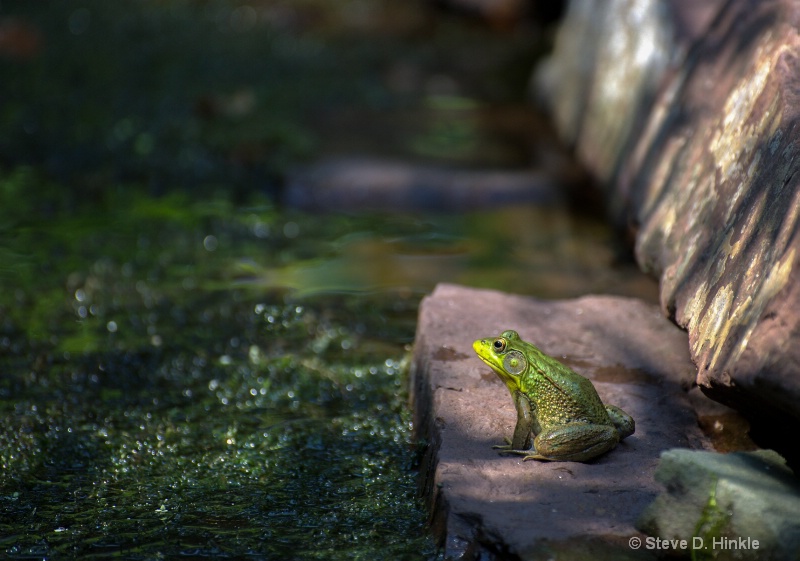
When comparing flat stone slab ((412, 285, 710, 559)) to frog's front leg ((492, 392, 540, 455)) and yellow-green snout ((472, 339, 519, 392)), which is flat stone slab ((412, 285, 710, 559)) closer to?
frog's front leg ((492, 392, 540, 455))

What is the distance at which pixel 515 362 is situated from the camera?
9.82ft

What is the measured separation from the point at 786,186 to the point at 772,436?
2.56ft

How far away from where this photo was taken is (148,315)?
4.68 m

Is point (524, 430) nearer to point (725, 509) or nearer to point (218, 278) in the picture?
point (725, 509)

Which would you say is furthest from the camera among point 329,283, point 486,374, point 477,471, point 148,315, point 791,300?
point 329,283

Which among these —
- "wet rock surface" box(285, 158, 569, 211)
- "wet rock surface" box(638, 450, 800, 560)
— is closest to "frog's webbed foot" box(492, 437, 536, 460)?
"wet rock surface" box(638, 450, 800, 560)

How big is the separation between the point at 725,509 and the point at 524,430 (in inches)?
26.6

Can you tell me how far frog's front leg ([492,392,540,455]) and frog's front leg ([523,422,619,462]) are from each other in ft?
0.21

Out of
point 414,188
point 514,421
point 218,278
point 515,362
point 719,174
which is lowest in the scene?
point 218,278

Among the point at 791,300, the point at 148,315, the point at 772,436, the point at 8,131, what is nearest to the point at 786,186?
the point at 791,300

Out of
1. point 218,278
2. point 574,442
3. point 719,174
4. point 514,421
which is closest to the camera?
point 574,442

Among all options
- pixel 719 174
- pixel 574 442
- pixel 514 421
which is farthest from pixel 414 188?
pixel 574 442

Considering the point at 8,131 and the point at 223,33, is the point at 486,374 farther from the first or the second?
the point at 223,33

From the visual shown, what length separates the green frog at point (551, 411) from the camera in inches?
113
